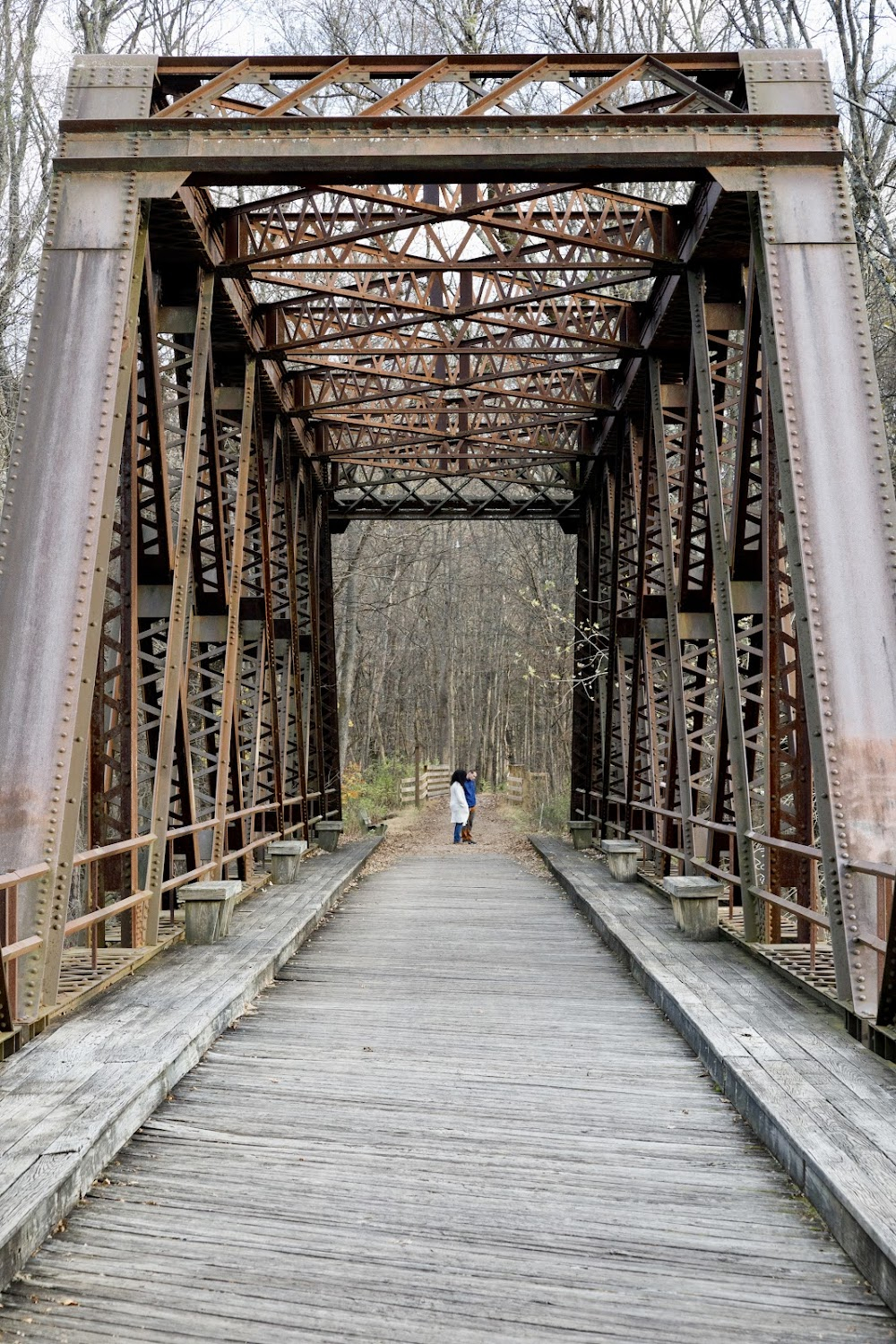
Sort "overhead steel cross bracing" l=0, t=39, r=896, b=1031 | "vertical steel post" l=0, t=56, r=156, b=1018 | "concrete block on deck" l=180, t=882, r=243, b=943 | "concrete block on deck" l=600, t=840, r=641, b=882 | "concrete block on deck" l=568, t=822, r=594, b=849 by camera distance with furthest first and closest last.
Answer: "concrete block on deck" l=568, t=822, r=594, b=849 → "concrete block on deck" l=600, t=840, r=641, b=882 → "concrete block on deck" l=180, t=882, r=243, b=943 → "overhead steel cross bracing" l=0, t=39, r=896, b=1031 → "vertical steel post" l=0, t=56, r=156, b=1018

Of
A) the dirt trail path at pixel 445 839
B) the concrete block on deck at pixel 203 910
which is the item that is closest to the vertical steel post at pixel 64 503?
the concrete block on deck at pixel 203 910

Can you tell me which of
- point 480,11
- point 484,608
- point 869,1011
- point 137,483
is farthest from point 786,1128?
point 484,608

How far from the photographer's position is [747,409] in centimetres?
931

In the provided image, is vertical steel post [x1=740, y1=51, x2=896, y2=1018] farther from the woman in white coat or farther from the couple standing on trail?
the woman in white coat

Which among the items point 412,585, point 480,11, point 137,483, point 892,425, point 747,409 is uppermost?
point 480,11

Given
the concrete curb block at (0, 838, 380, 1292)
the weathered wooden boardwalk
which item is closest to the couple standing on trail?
the concrete curb block at (0, 838, 380, 1292)

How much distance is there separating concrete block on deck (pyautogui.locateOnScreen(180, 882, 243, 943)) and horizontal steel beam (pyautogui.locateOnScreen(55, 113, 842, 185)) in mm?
5354

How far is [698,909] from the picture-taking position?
32.4 feet

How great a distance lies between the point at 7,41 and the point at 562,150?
12.4 m

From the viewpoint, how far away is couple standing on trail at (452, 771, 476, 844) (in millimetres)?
24984

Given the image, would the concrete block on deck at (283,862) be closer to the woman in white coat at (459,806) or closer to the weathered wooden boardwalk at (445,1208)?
the weathered wooden boardwalk at (445,1208)

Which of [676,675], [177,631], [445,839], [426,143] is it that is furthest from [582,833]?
[426,143]

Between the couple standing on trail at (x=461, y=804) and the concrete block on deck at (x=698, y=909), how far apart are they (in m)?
14.5

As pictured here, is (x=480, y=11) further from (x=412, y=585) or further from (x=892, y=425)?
(x=412, y=585)
